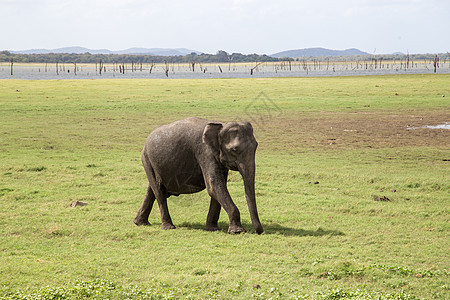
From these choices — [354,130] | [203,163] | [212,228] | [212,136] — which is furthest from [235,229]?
[354,130]

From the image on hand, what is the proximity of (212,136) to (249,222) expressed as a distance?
2.08 metres

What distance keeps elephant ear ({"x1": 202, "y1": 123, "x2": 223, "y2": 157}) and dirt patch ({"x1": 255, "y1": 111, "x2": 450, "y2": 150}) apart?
36.3 feet

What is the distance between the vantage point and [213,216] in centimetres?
1014

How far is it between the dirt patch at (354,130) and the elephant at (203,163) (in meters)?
10.6

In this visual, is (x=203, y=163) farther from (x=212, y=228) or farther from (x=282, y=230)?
(x=282, y=230)

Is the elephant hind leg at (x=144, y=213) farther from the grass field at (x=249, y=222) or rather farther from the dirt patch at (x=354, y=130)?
the dirt patch at (x=354, y=130)

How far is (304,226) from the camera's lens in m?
10.4

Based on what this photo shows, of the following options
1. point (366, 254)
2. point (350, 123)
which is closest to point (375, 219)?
point (366, 254)

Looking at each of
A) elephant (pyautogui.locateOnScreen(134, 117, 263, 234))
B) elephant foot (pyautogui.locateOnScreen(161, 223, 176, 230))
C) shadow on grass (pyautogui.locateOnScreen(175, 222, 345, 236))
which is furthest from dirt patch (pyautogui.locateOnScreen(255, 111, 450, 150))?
elephant foot (pyautogui.locateOnScreen(161, 223, 176, 230))

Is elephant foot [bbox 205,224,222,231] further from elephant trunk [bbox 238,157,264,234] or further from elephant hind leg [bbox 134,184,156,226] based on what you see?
elephant hind leg [bbox 134,184,156,226]

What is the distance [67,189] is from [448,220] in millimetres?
9133

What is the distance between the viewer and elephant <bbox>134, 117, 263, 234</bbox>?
9.45 m

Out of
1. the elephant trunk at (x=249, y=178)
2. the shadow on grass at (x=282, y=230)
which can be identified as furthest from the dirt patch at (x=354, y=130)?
the elephant trunk at (x=249, y=178)

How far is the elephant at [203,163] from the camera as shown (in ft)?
31.0
